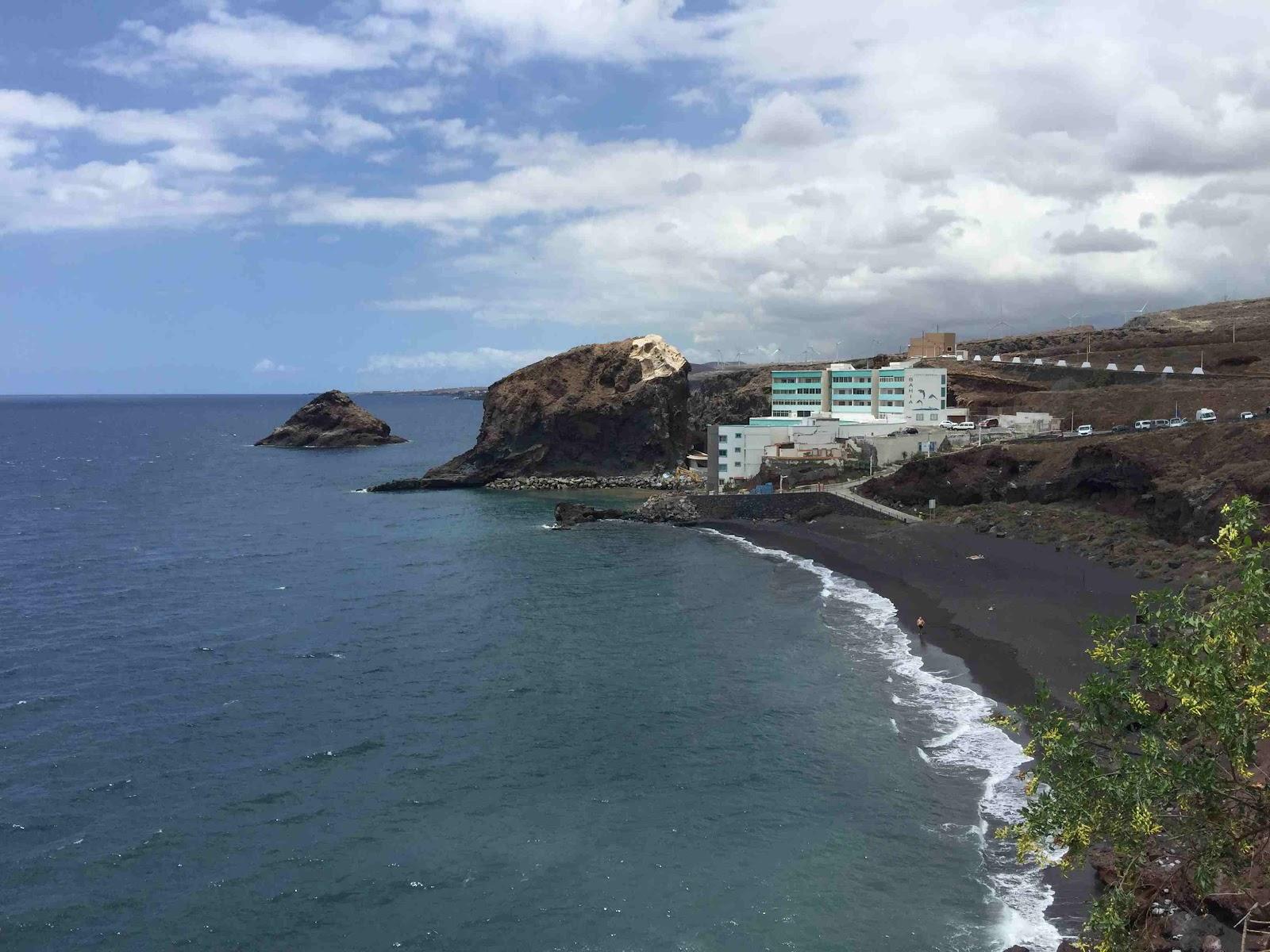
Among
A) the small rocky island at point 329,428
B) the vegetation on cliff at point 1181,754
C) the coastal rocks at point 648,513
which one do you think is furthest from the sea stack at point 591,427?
the vegetation on cliff at point 1181,754

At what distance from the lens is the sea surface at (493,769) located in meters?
23.9

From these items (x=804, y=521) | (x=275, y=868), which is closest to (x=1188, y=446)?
(x=804, y=521)

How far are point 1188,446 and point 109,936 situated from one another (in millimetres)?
65742

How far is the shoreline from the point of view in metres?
39.1

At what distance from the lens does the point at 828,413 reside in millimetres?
118375

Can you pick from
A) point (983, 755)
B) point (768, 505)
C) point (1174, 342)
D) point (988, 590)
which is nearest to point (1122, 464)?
point (988, 590)

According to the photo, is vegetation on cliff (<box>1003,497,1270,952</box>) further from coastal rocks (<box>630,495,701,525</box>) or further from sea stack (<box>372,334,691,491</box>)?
sea stack (<box>372,334,691,491</box>)

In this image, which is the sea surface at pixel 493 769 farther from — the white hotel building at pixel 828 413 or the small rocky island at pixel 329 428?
the small rocky island at pixel 329 428

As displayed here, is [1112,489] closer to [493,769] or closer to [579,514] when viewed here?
[579,514]

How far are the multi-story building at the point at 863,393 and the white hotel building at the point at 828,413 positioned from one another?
0.09 meters

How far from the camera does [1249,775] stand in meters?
14.8

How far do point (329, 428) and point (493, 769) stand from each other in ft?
536

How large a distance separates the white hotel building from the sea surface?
3311 cm

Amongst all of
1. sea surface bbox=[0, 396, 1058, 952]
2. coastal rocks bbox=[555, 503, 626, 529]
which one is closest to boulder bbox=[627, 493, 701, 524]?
coastal rocks bbox=[555, 503, 626, 529]
